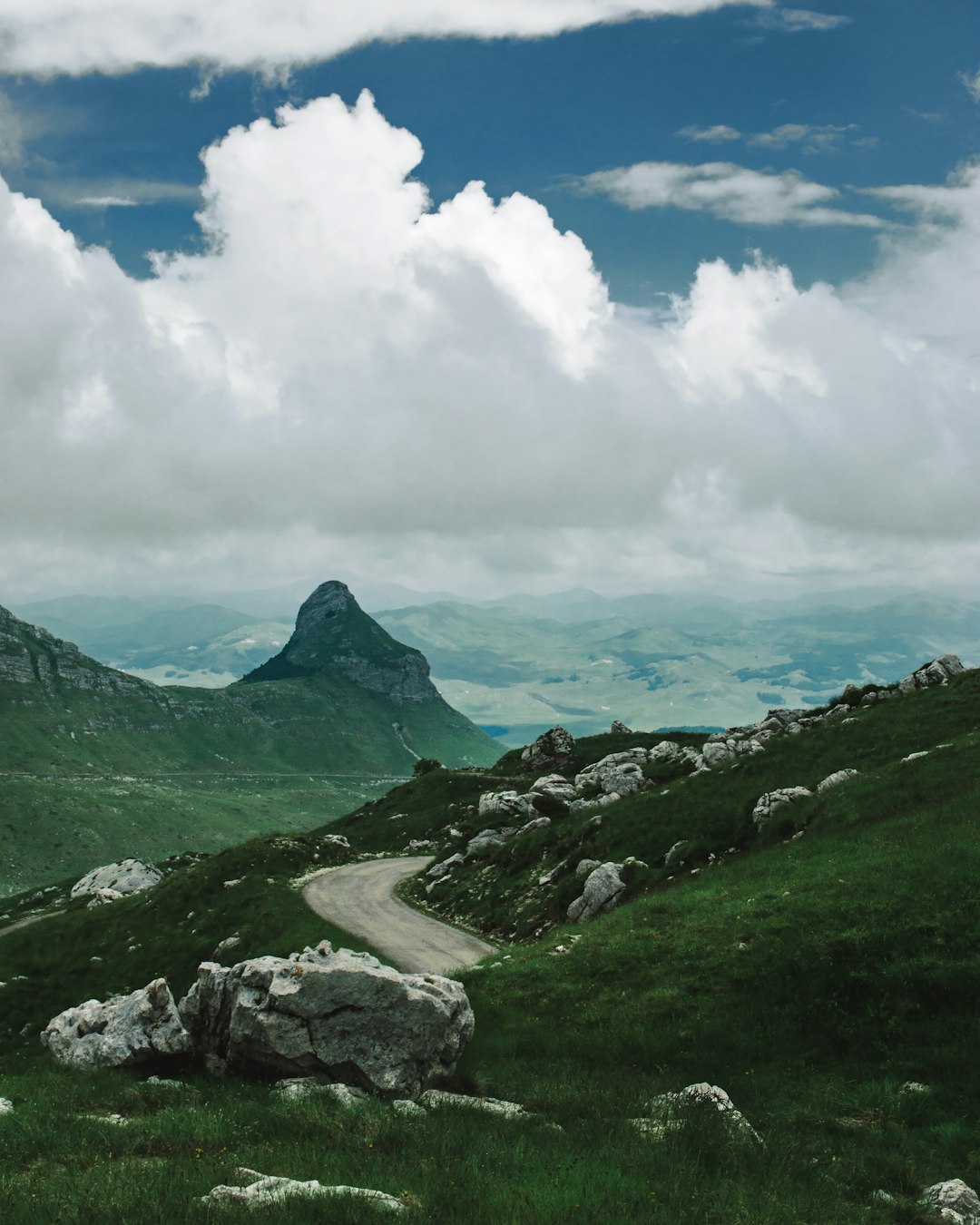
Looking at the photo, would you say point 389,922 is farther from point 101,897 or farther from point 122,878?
point 122,878

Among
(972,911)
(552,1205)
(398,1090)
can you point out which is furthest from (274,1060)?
(972,911)

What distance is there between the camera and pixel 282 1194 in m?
12.2

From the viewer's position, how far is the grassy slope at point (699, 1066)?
13.4 metres

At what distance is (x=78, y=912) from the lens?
74.5 m

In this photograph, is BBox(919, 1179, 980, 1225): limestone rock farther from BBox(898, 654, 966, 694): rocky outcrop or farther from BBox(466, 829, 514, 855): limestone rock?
BBox(898, 654, 966, 694): rocky outcrop

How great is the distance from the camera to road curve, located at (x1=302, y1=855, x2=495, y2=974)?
43531 millimetres

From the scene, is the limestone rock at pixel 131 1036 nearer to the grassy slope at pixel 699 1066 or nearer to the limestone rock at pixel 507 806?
the grassy slope at pixel 699 1066

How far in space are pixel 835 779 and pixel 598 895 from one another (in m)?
15.2

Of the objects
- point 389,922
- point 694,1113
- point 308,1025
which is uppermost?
point 694,1113

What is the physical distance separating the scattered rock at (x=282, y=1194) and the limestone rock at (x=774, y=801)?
36.7 m

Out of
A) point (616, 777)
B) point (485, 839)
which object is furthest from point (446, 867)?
point (616, 777)

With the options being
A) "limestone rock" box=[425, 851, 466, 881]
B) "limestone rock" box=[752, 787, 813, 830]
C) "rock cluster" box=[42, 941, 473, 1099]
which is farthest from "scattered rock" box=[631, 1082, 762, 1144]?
"limestone rock" box=[425, 851, 466, 881]

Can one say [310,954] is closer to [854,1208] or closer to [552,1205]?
[552,1205]

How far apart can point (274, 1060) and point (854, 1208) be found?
14092 millimetres
